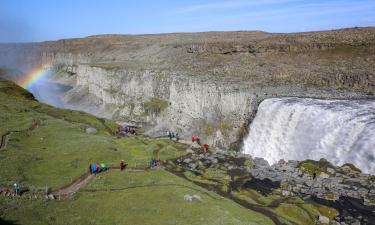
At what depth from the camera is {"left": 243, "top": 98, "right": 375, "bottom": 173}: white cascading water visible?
51.4 m

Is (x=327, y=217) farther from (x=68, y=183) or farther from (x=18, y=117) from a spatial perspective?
(x=18, y=117)

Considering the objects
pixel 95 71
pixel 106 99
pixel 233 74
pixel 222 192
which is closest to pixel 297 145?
pixel 222 192

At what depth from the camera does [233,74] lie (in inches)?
3900

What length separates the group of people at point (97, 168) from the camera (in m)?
51.3

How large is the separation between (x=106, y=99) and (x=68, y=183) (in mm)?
85891

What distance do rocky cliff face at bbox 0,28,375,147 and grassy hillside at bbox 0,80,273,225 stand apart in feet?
51.6

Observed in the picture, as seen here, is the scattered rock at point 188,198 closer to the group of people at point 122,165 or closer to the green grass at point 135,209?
the green grass at point 135,209

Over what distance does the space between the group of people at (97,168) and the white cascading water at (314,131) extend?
1118 inches

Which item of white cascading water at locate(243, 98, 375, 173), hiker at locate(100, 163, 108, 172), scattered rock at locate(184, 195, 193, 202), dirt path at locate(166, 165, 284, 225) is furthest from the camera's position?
hiker at locate(100, 163, 108, 172)

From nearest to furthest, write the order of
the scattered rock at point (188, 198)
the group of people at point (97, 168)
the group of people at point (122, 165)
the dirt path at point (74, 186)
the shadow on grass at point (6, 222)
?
the shadow on grass at point (6, 222) < the scattered rock at point (188, 198) < the dirt path at point (74, 186) < the group of people at point (97, 168) < the group of people at point (122, 165)

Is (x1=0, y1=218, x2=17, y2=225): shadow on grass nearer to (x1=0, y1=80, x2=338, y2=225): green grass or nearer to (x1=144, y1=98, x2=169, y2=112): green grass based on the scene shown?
(x1=0, y1=80, x2=338, y2=225): green grass

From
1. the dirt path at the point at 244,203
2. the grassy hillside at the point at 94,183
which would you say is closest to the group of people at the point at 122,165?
the grassy hillside at the point at 94,183

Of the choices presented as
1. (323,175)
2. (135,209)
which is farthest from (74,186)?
(323,175)

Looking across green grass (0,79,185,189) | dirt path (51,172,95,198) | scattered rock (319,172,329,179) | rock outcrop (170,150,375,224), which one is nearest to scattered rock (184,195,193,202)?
rock outcrop (170,150,375,224)
